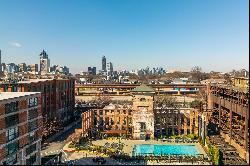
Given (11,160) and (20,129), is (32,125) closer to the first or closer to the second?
(20,129)

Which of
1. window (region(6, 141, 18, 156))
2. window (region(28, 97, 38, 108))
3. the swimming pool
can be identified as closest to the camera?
window (region(6, 141, 18, 156))

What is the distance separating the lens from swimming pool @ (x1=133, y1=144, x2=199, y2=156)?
69375 millimetres

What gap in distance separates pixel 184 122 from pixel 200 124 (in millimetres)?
4740

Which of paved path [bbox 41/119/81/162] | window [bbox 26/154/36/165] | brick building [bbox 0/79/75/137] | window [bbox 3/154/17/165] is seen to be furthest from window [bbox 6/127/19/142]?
brick building [bbox 0/79/75/137]

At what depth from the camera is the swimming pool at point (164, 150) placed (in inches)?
2731

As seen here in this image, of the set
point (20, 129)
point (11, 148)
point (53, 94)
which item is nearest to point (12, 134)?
point (11, 148)

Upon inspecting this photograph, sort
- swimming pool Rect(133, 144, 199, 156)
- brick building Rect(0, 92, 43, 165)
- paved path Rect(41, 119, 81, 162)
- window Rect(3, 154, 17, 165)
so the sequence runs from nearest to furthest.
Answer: brick building Rect(0, 92, 43, 165) < window Rect(3, 154, 17, 165) < paved path Rect(41, 119, 81, 162) < swimming pool Rect(133, 144, 199, 156)

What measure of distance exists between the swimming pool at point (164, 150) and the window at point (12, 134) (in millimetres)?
26935

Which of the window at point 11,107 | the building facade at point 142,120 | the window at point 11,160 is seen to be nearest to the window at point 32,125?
the window at point 11,107

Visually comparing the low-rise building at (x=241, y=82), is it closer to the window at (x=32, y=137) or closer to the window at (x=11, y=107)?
the window at (x=32, y=137)

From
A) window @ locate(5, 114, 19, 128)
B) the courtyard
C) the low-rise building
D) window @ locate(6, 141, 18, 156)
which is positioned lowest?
the courtyard

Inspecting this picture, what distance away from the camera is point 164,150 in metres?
71.9

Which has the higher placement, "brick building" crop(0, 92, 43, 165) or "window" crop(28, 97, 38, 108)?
"window" crop(28, 97, 38, 108)

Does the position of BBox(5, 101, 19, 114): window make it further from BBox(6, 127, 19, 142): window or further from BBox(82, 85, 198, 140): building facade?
BBox(82, 85, 198, 140): building facade
